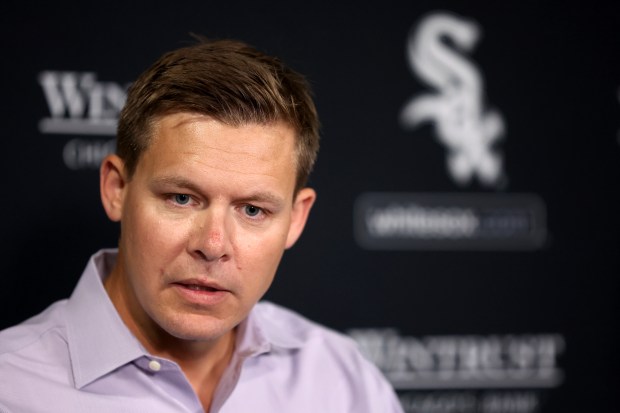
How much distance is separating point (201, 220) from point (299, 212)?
290mm

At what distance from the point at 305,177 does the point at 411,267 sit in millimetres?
716

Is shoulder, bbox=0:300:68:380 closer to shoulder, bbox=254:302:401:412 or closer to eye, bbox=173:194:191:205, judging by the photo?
eye, bbox=173:194:191:205

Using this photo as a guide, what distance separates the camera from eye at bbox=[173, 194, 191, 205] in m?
1.28

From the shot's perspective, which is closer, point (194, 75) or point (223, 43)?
point (194, 75)

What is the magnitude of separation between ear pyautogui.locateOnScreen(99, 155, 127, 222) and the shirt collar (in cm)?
14

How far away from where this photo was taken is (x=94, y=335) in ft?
4.45

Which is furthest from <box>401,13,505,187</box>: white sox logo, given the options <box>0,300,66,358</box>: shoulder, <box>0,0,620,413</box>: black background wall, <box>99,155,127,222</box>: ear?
<box>0,300,66,358</box>: shoulder

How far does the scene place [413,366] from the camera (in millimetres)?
2074

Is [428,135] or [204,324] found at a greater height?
[428,135]

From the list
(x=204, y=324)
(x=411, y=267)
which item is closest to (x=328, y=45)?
(x=411, y=267)

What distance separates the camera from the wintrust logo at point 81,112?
1.80 meters

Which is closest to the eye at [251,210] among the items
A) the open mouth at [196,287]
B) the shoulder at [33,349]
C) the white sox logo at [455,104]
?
the open mouth at [196,287]

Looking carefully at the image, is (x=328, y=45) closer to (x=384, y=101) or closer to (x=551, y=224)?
(x=384, y=101)

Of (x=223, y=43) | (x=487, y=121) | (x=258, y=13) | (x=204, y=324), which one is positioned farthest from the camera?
(x=487, y=121)
